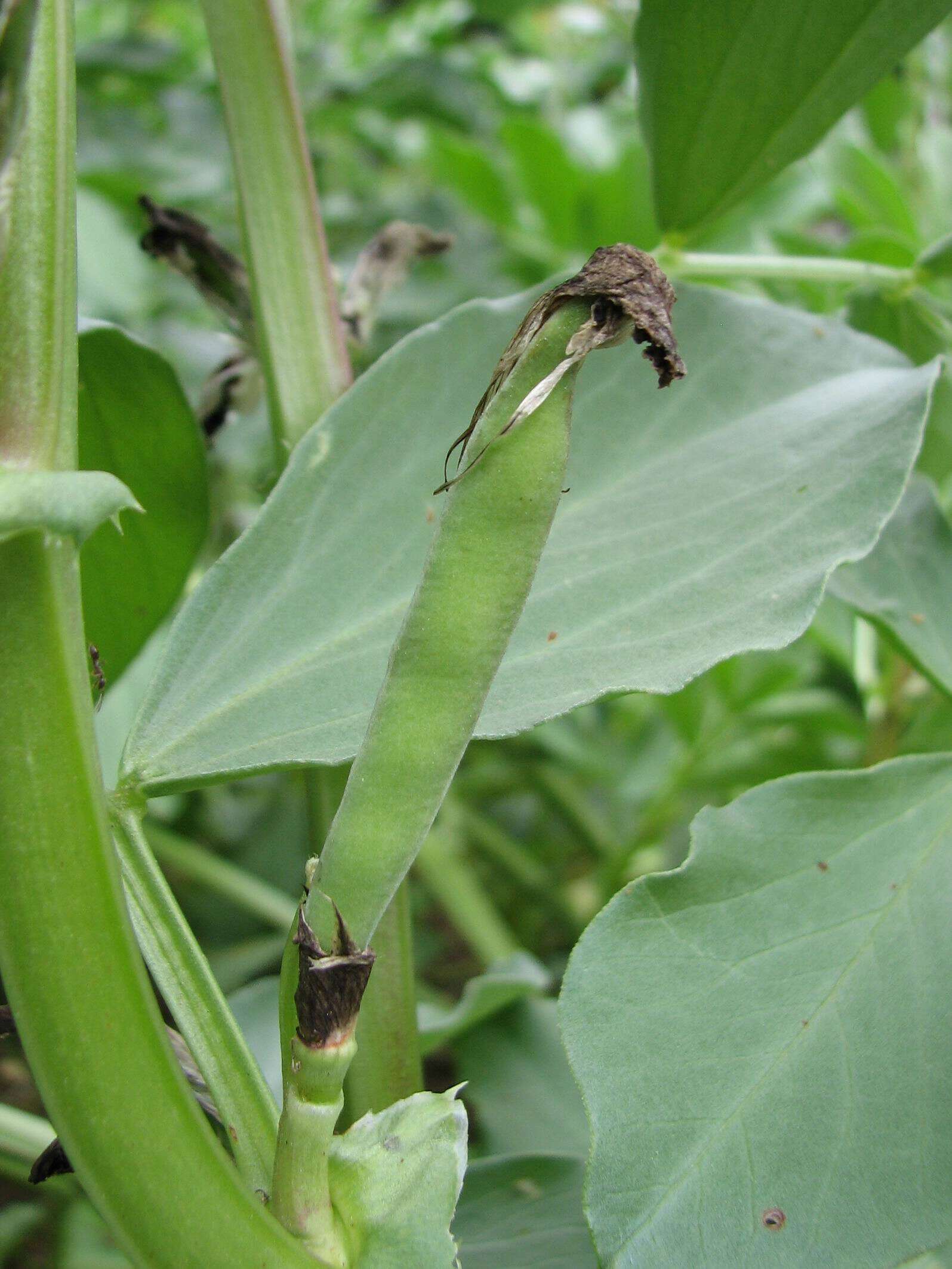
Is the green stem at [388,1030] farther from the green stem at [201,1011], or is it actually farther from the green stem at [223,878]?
the green stem at [223,878]

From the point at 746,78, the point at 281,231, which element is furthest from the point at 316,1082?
the point at 746,78

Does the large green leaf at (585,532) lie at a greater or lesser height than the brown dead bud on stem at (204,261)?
lesser

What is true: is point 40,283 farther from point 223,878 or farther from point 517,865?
point 517,865

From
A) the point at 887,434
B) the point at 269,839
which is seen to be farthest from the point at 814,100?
the point at 269,839

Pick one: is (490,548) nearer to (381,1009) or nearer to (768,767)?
(381,1009)

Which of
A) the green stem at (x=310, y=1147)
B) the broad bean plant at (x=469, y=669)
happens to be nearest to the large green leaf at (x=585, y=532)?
the broad bean plant at (x=469, y=669)

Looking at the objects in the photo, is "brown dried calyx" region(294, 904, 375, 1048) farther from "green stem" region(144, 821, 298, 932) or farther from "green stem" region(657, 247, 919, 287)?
"green stem" region(144, 821, 298, 932)
